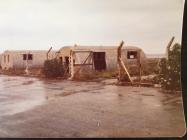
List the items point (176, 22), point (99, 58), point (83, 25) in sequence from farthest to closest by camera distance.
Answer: point (99, 58) → point (83, 25) → point (176, 22)

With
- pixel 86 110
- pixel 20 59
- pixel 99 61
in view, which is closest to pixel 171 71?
pixel 99 61

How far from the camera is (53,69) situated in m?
3.94

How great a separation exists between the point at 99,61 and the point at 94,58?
69 mm

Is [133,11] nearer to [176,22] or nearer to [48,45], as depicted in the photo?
[176,22]

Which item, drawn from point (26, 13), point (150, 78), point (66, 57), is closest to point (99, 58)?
point (66, 57)

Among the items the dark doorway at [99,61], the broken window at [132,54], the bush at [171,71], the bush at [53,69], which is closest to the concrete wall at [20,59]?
the bush at [53,69]

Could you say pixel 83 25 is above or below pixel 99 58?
above

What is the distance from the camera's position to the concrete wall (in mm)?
3877

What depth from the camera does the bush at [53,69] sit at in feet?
12.8

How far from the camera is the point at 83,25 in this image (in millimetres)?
3758

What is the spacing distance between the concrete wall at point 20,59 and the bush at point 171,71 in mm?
1192

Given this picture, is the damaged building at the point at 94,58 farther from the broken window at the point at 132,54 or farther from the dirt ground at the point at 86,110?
the dirt ground at the point at 86,110

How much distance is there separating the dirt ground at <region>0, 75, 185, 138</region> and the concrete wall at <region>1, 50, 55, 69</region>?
153mm

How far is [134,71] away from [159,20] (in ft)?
2.06
